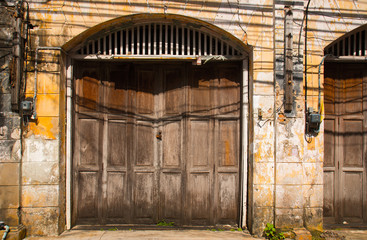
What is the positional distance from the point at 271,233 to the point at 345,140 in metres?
2.20

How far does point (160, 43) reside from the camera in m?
4.93

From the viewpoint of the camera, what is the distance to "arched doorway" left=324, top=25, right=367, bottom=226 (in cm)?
516

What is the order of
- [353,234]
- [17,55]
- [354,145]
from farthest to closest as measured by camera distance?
[354,145] → [353,234] → [17,55]

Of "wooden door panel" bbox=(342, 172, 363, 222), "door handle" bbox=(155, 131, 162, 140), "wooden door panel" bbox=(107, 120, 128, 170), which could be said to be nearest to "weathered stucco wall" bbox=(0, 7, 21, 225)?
"wooden door panel" bbox=(107, 120, 128, 170)

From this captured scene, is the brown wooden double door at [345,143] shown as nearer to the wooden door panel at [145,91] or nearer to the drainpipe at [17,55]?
the wooden door panel at [145,91]

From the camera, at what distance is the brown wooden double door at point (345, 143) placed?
5.16 meters

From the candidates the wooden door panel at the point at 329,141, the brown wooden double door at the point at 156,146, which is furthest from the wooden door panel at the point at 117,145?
the wooden door panel at the point at 329,141

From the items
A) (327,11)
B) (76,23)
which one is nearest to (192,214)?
(76,23)

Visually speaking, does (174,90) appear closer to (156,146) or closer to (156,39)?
(156,39)

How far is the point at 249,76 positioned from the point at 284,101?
0.73 m

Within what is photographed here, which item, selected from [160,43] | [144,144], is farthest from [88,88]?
[160,43]

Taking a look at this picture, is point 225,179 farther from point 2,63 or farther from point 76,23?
point 2,63

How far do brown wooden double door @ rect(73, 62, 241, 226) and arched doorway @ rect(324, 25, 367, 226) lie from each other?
168 cm

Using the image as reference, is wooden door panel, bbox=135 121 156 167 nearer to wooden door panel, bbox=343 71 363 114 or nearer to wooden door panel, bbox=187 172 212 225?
wooden door panel, bbox=187 172 212 225
